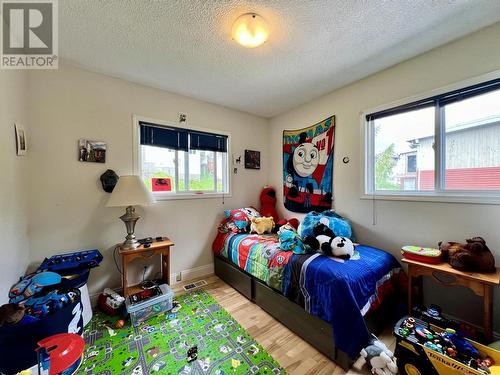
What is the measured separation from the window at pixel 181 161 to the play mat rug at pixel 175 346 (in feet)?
4.56

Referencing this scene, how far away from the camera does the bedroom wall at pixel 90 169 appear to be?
6.27ft

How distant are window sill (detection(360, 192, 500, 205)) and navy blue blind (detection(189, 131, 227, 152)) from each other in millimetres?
2071

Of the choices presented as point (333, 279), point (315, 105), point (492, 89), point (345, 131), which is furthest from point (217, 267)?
point (492, 89)

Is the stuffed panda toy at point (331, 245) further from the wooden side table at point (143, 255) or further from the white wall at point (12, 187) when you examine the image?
the white wall at point (12, 187)

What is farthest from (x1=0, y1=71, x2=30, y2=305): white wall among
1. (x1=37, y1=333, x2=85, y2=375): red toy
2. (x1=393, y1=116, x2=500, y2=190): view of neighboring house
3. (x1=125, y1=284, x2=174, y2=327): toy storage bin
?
(x1=393, y1=116, x2=500, y2=190): view of neighboring house

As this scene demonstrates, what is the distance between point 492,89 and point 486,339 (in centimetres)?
186

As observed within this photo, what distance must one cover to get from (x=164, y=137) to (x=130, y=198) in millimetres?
974

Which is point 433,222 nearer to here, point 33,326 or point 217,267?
point 217,267

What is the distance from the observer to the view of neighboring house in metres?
1.62

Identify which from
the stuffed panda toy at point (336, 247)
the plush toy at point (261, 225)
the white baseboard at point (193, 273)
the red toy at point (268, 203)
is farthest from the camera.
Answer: the red toy at point (268, 203)

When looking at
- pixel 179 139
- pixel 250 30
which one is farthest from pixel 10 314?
pixel 250 30

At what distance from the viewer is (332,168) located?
103 inches

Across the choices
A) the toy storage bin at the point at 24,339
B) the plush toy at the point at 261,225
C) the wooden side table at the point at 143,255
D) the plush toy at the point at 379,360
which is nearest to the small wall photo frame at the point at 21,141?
the wooden side table at the point at 143,255

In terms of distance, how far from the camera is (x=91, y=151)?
212 centimetres
